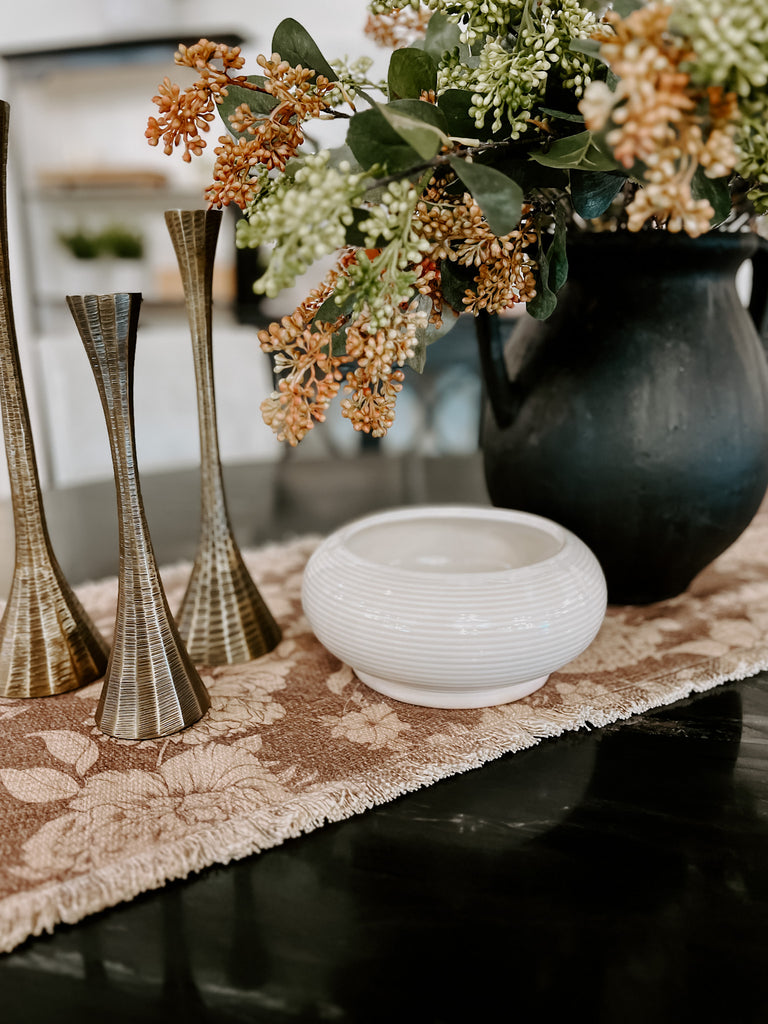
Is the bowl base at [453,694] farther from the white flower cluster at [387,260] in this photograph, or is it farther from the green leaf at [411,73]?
the green leaf at [411,73]

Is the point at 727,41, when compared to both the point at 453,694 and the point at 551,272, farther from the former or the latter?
the point at 453,694

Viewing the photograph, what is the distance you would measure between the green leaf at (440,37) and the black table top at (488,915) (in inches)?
18.0

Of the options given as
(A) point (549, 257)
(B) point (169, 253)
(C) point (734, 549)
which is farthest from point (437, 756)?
(B) point (169, 253)

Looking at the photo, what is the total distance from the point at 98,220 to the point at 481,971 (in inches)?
123

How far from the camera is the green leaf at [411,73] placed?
45cm

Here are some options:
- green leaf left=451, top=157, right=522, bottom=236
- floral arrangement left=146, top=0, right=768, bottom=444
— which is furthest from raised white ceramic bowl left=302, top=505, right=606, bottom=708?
green leaf left=451, top=157, right=522, bottom=236

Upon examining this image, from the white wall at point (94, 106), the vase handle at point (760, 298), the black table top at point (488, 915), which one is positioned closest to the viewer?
the black table top at point (488, 915)

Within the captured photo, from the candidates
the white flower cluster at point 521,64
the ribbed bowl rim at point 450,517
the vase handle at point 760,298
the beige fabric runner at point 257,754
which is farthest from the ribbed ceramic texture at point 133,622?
the vase handle at point 760,298

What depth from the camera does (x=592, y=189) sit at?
Result: 47 centimetres

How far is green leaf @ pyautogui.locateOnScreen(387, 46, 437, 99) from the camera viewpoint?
1.47 ft

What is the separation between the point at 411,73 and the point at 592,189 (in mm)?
128

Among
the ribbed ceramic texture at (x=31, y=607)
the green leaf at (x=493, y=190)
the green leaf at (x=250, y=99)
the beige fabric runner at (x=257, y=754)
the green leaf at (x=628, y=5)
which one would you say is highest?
the green leaf at (x=628, y=5)

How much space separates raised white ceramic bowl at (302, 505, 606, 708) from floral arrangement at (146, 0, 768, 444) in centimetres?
10

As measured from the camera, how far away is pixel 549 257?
487 mm
